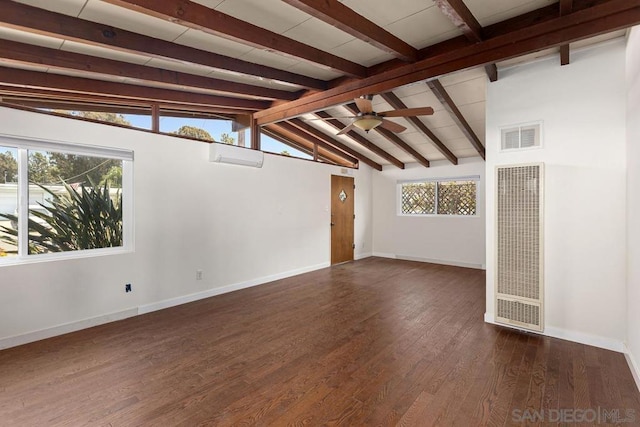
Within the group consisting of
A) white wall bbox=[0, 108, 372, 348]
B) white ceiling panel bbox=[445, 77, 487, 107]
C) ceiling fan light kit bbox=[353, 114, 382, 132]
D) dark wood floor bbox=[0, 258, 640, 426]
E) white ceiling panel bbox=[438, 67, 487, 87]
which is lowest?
dark wood floor bbox=[0, 258, 640, 426]

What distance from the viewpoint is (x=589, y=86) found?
2.83 meters

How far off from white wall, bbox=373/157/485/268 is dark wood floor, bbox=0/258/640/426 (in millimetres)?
2928

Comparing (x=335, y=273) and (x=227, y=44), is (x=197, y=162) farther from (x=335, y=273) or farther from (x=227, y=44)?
(x=335, y=273)

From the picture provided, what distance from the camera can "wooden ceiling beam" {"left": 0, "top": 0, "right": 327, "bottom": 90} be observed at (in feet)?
Answer: 6.57

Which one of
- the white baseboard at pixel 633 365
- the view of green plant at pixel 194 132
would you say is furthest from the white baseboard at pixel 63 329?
the white baseboard at pixel 633 365

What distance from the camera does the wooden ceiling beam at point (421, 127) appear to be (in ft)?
13.1

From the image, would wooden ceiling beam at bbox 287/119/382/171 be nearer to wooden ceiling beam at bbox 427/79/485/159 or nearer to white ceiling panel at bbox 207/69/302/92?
white ceiling panel at bbox 207/69/302/92

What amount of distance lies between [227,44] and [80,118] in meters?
1.77

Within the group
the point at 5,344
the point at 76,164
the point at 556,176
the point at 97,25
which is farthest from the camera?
the point at 76,164

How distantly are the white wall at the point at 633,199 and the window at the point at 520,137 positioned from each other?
665 mm

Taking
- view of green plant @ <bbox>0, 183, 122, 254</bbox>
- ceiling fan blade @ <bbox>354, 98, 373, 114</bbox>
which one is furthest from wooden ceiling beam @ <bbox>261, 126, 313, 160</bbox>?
view of green plant @ <bbox>0, 183, 122, 254</bbox>

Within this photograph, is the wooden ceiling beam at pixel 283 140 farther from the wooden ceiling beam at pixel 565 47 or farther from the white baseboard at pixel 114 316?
the wooden ceiling beam at pixel 565 47

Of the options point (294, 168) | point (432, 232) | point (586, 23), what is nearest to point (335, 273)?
point (294, 168)

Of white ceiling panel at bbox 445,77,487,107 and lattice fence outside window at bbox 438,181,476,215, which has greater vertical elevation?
white ceiling panel at bbox 445,77,487,107
